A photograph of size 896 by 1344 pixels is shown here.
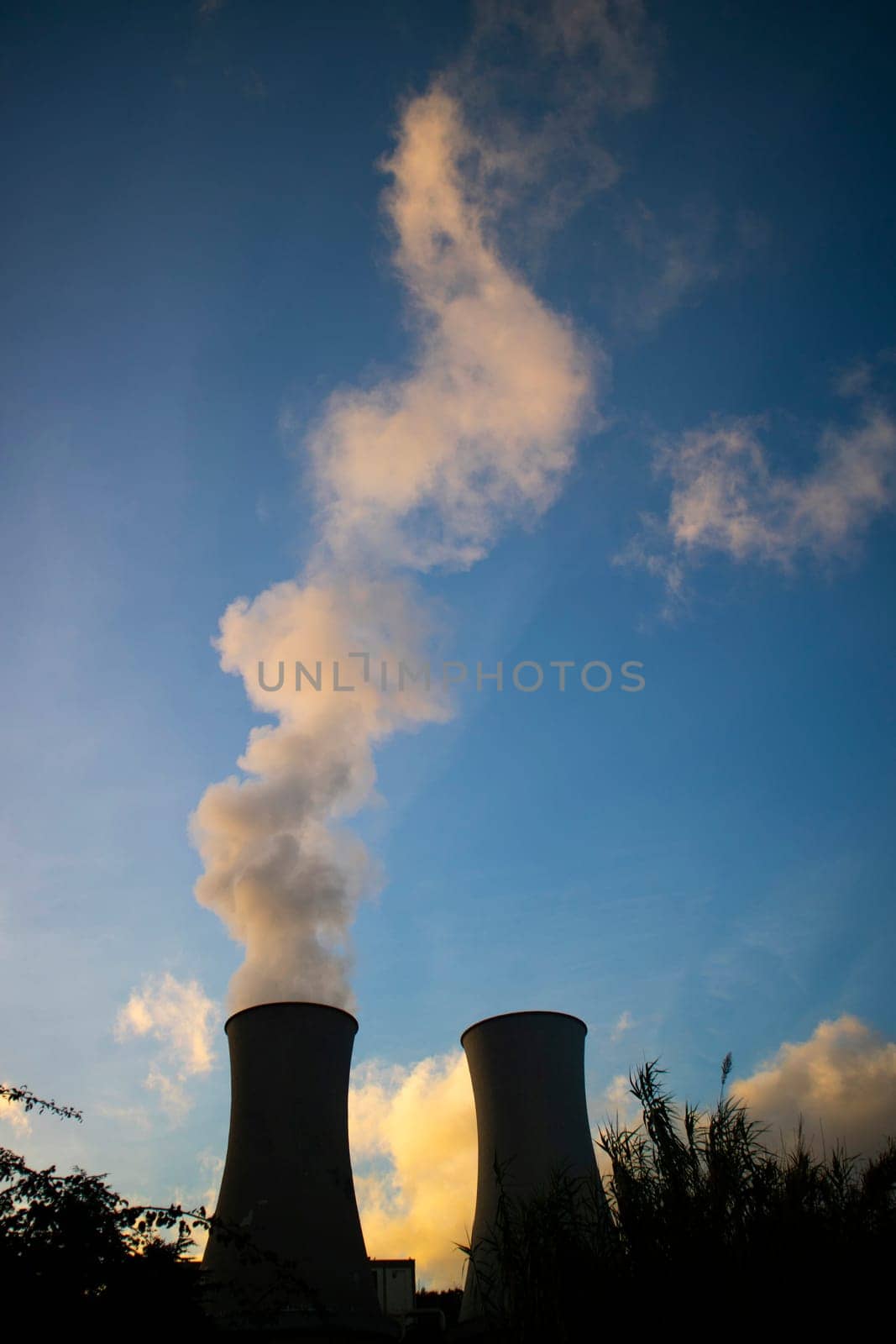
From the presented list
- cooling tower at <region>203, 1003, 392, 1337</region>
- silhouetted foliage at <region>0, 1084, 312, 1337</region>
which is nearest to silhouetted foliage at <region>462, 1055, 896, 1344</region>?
silhouetted foliage at <region>0, 1084, 312, 1337</region>

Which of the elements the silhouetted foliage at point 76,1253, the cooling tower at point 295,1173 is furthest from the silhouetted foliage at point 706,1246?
the cooling tower at point 295,1173

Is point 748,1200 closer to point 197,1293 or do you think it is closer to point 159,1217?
point 159,1217

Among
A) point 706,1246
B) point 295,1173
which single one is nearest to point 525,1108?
point 295,1173

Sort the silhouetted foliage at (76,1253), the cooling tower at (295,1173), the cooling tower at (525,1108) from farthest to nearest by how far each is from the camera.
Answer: the cooling tower at (525,1108) → the cooling tower at (295,1173) → the silhouetted foliage at (76,1253)

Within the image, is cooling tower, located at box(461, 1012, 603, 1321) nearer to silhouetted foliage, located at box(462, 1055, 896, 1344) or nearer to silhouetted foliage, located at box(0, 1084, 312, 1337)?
silhouetted foliage, located at box(462, 1055, 896, 1344)

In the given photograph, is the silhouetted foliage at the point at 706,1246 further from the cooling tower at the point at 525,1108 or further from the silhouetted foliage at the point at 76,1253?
the cooling tower at the point at 525,1108

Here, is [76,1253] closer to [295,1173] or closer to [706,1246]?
[706,1246]
